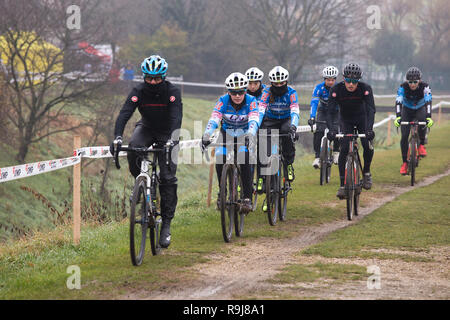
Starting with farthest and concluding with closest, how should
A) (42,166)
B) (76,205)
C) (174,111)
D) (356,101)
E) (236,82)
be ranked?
(356,101), (236,82), (76,205), (42,166), (174,111)

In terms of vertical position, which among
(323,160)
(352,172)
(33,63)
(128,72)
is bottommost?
(352,172)

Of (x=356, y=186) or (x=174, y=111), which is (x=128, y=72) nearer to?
(x=356, y=186)

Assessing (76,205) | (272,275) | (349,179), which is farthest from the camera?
(349,179)

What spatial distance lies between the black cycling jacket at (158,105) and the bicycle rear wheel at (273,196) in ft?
8.07

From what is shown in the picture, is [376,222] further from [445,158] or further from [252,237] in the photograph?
[445,158]

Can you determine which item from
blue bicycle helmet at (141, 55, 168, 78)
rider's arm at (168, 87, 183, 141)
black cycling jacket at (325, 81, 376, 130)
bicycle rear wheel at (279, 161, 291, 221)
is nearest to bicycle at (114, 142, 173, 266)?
rider's arm at (168, 87, 183, 141)

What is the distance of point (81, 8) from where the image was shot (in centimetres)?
2736

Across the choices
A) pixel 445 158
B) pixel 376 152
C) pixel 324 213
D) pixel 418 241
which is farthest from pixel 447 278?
pixel 376 152

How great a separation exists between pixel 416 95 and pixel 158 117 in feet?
26.4

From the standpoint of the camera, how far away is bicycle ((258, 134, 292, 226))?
10113 millimetres

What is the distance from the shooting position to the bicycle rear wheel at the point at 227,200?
8461mm

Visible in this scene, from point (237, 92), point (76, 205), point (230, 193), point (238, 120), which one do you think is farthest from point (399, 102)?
point (76, 205)

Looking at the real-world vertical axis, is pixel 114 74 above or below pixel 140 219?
above

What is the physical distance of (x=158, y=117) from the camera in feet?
26.2
